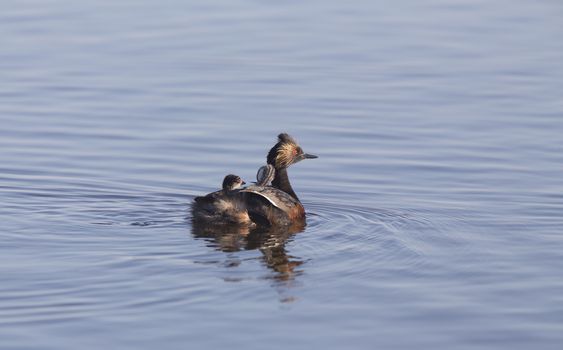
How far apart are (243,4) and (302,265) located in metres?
14.5

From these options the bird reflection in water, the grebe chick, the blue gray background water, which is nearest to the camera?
the blue gray background water

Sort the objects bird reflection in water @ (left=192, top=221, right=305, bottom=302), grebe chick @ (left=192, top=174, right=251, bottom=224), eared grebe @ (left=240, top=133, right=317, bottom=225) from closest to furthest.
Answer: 1. bird reflection in water @ (left=192, top=221, right=305, bottom=302)
2. grebe chick @ (left=192, top=174, right=251, bottom=224)
3. eared grebe @ (left=240, top=133, right=317, bottom=225)

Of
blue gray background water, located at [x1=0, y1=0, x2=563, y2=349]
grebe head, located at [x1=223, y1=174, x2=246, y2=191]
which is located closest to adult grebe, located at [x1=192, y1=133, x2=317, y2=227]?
grebe head, located at [x1=223, y1=174, x2=246, y2=191]

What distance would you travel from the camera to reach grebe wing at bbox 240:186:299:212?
14.0 m

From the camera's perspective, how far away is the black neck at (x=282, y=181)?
1517 cm

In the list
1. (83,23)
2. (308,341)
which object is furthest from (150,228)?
(83,23)

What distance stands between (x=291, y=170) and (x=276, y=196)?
8.86 feet

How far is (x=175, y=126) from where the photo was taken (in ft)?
59.0

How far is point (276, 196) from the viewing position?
1423 cm

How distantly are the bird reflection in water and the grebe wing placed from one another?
0.72 feet

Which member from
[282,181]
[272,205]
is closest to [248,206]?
[272,205]

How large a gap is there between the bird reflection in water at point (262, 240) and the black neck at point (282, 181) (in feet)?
3.64

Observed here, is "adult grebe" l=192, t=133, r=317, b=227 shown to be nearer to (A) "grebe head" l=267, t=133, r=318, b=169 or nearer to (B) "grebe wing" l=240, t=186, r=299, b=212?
(B) "grebe wing" l=240, t=186, r=299, b=212

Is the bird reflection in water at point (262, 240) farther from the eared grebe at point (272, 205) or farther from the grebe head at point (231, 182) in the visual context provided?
the grebe head at point (231, 182)
